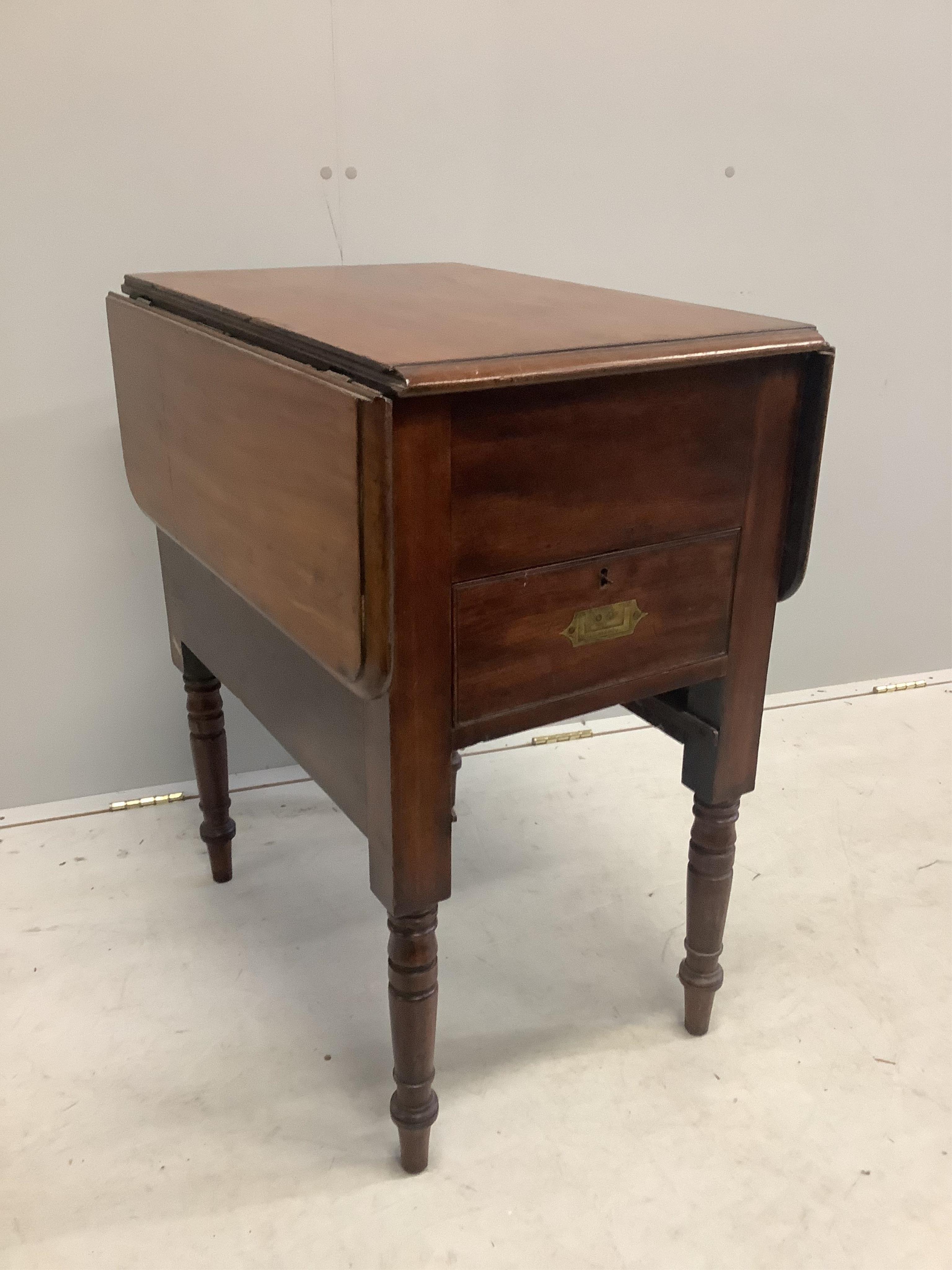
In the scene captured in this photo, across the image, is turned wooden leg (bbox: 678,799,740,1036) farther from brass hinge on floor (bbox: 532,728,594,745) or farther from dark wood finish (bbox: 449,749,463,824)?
brass hinge on floor (bbox: 532,728,594,745)

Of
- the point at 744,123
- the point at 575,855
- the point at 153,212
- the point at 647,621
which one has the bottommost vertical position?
the point at 575,855

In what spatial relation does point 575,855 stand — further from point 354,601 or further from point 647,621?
point 354,601

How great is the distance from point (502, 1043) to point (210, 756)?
1.83 feet

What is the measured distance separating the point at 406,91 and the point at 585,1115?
1.39m

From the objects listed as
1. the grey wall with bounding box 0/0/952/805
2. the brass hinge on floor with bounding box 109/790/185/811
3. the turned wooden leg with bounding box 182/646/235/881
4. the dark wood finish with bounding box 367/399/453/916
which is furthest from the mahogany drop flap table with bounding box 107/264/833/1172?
the brass hinge on floor with bounding box 109/790/185/811

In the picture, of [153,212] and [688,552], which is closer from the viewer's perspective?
[688,552]

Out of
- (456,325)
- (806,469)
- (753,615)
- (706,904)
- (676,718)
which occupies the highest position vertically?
(456,325)

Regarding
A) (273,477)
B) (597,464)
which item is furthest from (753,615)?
(273,477)

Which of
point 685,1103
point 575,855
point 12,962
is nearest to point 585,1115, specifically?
point 685,1103

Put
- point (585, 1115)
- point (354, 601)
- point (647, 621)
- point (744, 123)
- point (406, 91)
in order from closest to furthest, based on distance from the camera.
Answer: point (354, 601), point (647, 621), point (585, 1115), point (406, 91), point (744, 123)

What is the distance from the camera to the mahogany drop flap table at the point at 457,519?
2.92 feet

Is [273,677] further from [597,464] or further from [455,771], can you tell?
[455,771]

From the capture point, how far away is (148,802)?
1829mm

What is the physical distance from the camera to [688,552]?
3.52 feet
